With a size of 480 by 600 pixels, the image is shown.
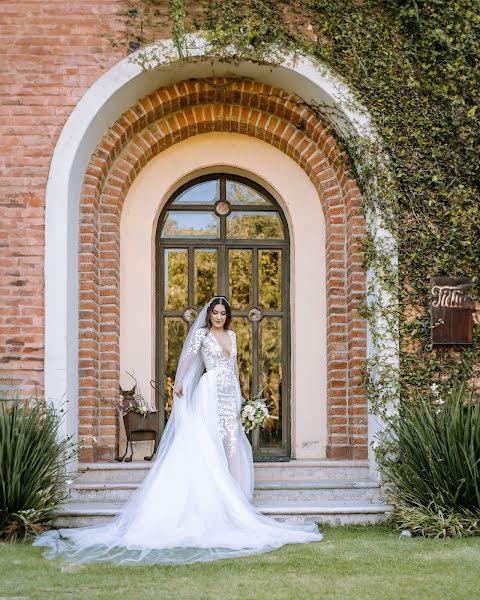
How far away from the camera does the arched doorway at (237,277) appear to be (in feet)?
27.4

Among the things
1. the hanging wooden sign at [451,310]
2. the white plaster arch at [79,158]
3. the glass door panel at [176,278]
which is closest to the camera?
the white plaster arch at [79,158]

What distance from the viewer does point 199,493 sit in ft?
20.8

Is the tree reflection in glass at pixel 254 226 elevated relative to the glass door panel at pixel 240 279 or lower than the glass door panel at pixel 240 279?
elevated

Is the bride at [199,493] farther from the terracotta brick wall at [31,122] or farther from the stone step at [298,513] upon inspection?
the terracotta brick wall at [31,122]

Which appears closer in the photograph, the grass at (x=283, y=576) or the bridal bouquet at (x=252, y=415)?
the grass at (x=283, y=576)

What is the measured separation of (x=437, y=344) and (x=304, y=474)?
5.51ft

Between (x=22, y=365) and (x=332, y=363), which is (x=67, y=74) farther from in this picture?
(x=332, y=363)

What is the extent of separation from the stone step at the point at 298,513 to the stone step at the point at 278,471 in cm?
58

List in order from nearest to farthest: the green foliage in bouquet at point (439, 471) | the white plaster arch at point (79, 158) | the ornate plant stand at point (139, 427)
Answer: the green foliage in bouquet at point (439, 471), the white plaster arch at point (79, 158), the ornate plant stand at point (139, 427)

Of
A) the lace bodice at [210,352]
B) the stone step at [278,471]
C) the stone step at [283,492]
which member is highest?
the lace bodice at [210,352]

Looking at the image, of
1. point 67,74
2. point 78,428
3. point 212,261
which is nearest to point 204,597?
point 78,428

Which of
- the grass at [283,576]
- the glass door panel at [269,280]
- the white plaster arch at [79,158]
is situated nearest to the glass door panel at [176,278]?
the glass door panel at [269,280]

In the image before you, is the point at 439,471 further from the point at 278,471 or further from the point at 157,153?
the point at 157,153

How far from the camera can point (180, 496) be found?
248 inches
